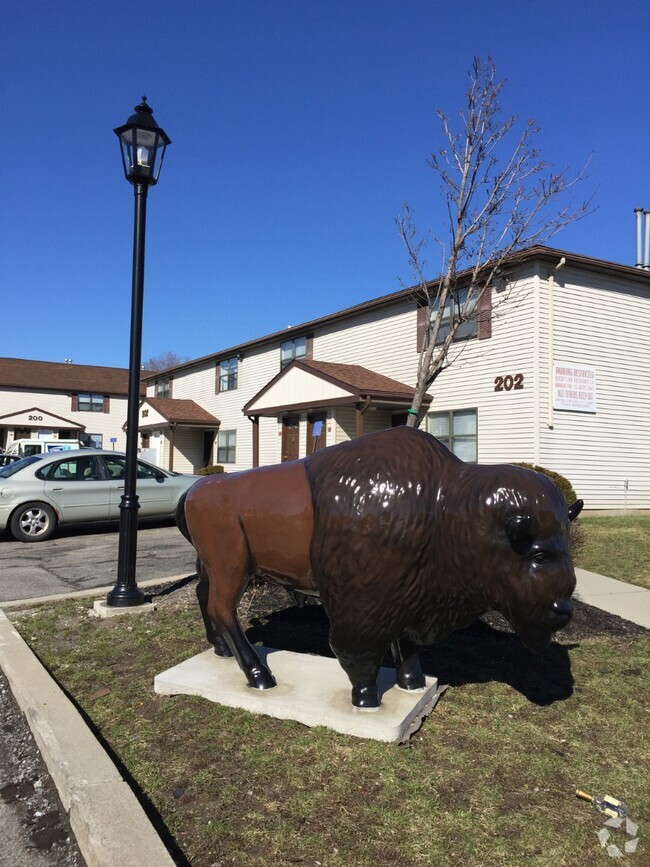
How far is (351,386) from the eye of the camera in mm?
15492

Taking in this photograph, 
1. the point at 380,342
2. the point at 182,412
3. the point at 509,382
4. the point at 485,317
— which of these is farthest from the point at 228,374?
the point at 509,382

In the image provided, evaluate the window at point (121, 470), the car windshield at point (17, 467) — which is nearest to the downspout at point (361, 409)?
the window at point (121, 470)

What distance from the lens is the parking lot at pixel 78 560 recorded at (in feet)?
22.9

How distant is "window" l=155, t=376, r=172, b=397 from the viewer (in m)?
32.5

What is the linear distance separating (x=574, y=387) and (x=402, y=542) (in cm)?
1233

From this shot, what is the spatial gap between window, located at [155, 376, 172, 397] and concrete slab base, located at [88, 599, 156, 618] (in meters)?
27.5

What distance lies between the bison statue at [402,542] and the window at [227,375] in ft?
75.2

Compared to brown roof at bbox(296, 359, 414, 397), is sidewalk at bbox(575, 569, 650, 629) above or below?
below

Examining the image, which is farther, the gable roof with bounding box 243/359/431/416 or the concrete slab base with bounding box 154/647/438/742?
the gable roof with bounding box 243/359/431/416

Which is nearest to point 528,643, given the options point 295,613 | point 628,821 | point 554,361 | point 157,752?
point 628,821

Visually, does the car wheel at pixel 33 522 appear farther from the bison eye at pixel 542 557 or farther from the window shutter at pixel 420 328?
the window shutter at pixel 420 328

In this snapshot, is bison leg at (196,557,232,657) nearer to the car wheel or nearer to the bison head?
the bison head

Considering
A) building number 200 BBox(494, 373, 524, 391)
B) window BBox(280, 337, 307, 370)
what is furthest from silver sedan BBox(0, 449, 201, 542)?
window BBox(280, 337, 307, 370)

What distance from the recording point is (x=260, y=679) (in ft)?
11.6
